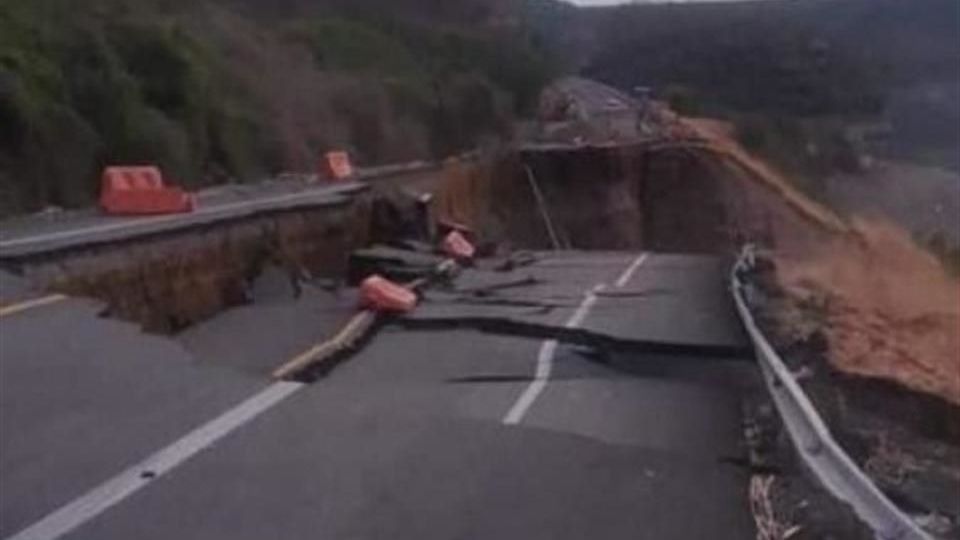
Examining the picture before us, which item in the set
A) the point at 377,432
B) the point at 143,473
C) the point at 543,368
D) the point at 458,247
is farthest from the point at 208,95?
the point at 143,473

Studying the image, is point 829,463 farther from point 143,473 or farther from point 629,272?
point 629,272

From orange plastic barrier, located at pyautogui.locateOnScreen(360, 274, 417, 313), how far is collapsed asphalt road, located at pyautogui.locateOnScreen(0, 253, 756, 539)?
1.41 metres

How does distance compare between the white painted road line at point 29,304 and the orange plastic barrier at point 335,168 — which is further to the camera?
the orange plastic barrier at point 335,168

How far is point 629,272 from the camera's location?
100 ft

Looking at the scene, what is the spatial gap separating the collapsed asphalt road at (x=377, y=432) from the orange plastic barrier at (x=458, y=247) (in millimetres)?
10137

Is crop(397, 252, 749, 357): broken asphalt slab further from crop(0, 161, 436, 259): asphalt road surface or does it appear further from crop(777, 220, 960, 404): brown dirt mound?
crop(0, 161, 436, 259): asphalt road surface

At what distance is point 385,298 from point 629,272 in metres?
8.83

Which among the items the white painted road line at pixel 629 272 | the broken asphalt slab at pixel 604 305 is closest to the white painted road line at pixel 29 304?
the broken asphalt slab at pixel 604 305

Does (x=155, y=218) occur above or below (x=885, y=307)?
above

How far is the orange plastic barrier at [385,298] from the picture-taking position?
22.0m

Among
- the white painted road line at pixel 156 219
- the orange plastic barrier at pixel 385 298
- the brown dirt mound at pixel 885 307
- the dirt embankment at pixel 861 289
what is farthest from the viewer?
the dirt embankment at pixel 861 289

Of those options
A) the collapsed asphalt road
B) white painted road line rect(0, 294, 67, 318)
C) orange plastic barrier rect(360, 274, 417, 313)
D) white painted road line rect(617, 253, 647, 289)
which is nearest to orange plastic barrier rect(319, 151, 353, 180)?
white painted road line rect(617, 253, 647, 289)

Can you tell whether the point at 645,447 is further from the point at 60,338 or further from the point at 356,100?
the point at 356,100

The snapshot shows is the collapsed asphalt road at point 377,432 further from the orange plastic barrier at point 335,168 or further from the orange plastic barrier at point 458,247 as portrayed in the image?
the orange plastic barrier at point 335,168
